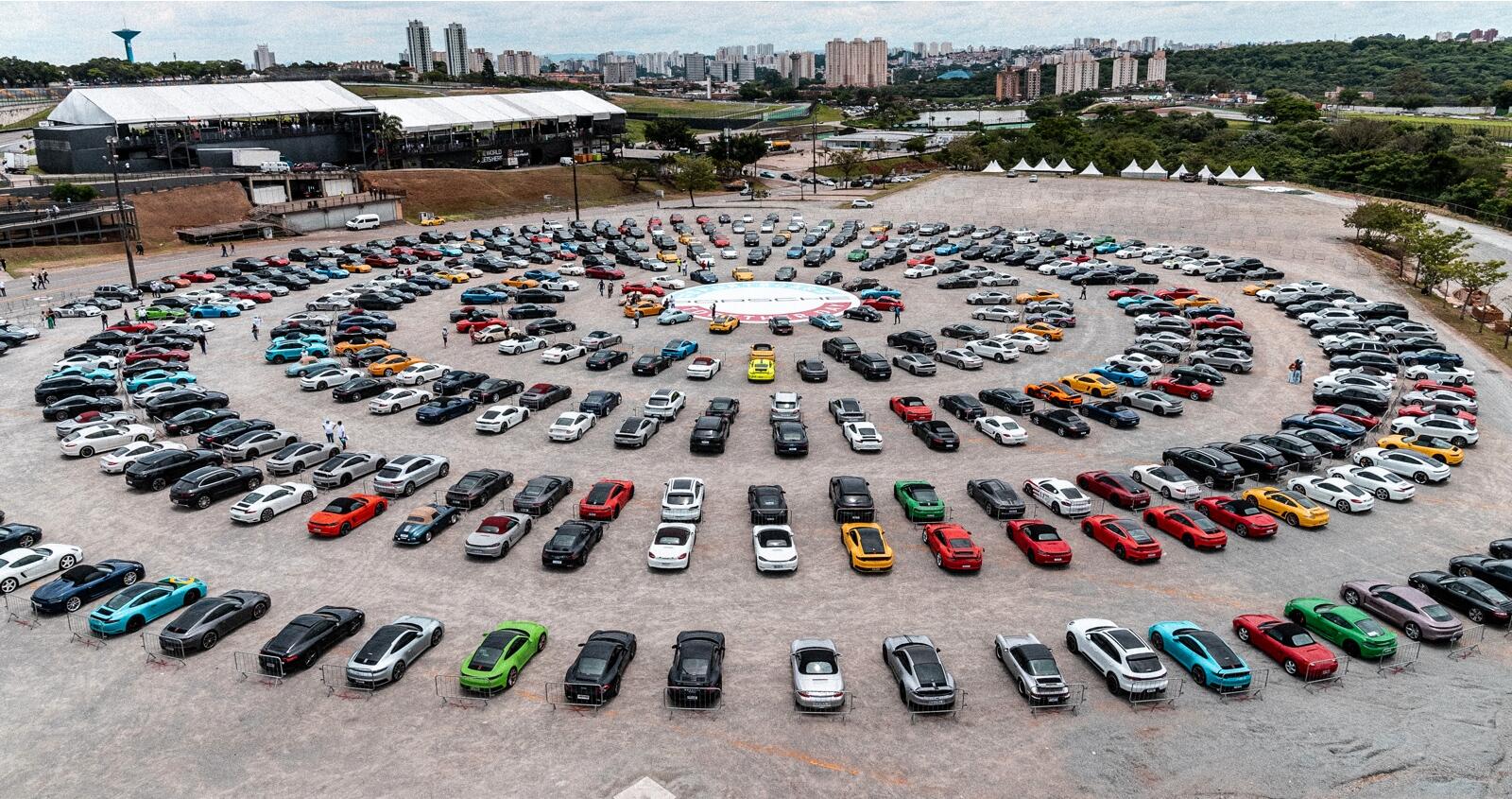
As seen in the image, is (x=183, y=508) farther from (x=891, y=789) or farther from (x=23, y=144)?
(x=23, y=144)

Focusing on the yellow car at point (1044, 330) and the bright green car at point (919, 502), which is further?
the yellow car at point (1044, 330)

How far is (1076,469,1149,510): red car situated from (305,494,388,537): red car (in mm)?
24368

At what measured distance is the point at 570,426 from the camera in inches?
A: 1519

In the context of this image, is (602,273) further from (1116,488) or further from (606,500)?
(1116,488)

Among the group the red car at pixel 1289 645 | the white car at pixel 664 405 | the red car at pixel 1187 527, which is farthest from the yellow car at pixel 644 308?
the red car at pixel 1289 645

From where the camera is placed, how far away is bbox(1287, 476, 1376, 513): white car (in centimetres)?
3145

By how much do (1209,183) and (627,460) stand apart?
100.0 m

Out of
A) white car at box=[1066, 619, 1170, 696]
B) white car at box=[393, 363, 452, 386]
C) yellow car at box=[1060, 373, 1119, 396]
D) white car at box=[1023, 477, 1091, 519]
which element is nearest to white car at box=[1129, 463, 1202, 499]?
white car at box=[1023, 477, 1091, 519]

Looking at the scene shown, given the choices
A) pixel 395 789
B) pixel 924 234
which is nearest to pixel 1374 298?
pixel 924 234

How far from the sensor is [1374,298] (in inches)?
2594

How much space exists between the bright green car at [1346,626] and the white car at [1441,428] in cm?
1850

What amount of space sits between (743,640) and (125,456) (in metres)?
26.2

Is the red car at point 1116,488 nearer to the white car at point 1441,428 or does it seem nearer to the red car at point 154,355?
the white car at point 1441,428

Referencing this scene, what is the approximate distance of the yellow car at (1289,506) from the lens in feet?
99.2
